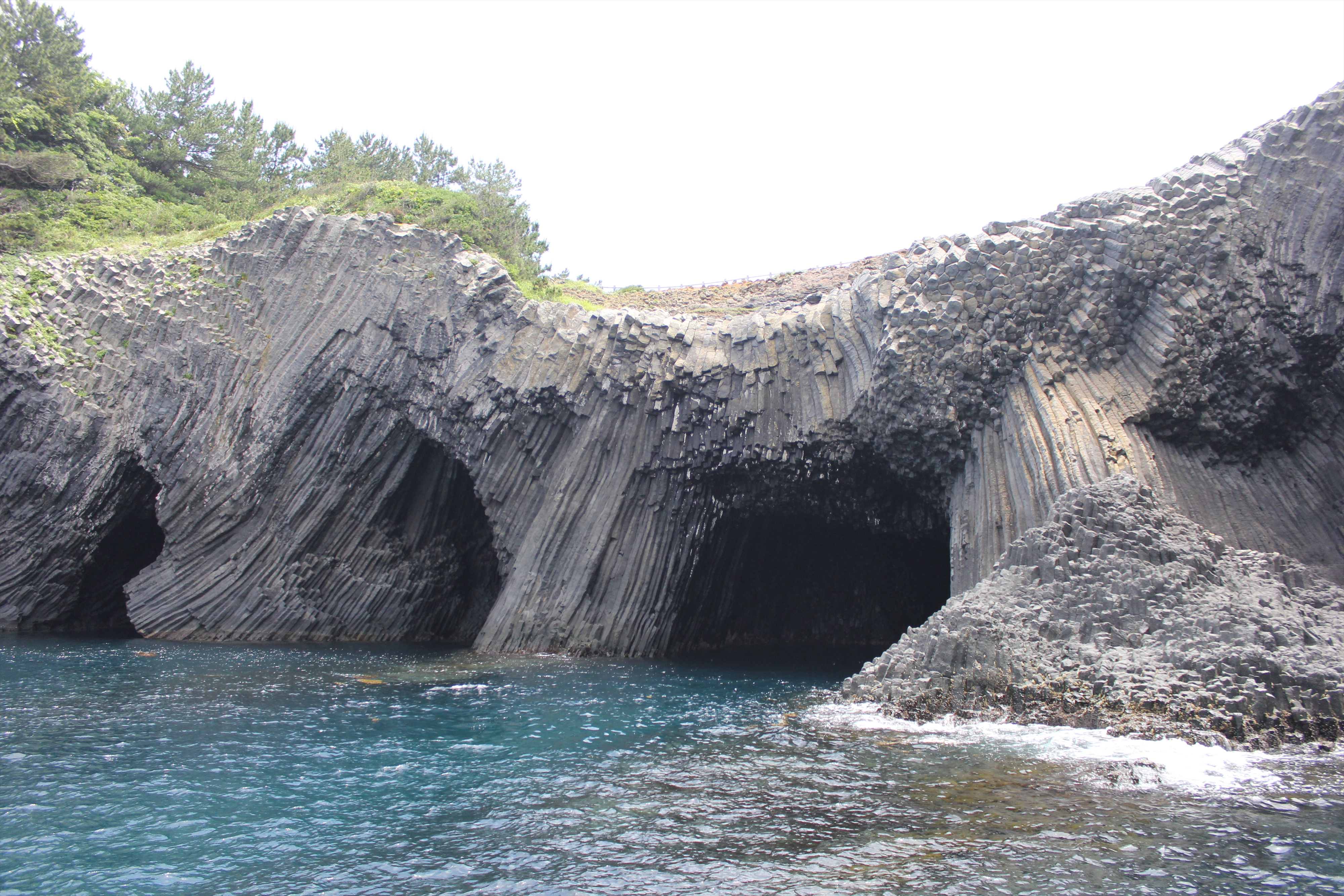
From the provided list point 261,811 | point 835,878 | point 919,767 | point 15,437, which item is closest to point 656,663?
point 919,767

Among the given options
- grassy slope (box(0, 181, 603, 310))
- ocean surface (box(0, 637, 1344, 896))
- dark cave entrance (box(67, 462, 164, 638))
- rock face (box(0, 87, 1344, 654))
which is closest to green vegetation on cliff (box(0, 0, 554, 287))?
grassy slope (box(0, 181, 603, 310))

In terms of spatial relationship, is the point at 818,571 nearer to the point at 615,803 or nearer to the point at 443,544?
the point at 443,544

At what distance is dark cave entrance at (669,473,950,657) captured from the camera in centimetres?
2047

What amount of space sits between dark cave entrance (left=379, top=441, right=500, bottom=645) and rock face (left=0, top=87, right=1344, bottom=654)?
0.23 ft

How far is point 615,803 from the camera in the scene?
827 cm

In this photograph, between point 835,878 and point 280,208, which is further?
point 280,208

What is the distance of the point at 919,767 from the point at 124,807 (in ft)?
24.0

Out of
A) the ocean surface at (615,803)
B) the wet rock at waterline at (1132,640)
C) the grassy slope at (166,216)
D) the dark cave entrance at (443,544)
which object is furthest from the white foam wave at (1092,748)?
the grassy slope at (166,216)

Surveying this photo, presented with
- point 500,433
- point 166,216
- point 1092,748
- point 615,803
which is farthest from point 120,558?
point 1092,748

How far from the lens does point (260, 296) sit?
22328 millimetres

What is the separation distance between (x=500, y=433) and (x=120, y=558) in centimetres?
1123

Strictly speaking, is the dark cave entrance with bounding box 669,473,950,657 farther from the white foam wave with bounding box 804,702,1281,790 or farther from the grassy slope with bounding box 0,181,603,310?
the grassy slope with bounding box 0,181,603,310

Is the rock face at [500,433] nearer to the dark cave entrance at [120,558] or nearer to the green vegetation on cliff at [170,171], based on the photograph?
the dark cave entrance at [120,558]

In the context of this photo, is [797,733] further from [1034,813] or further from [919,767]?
[1034,813]
